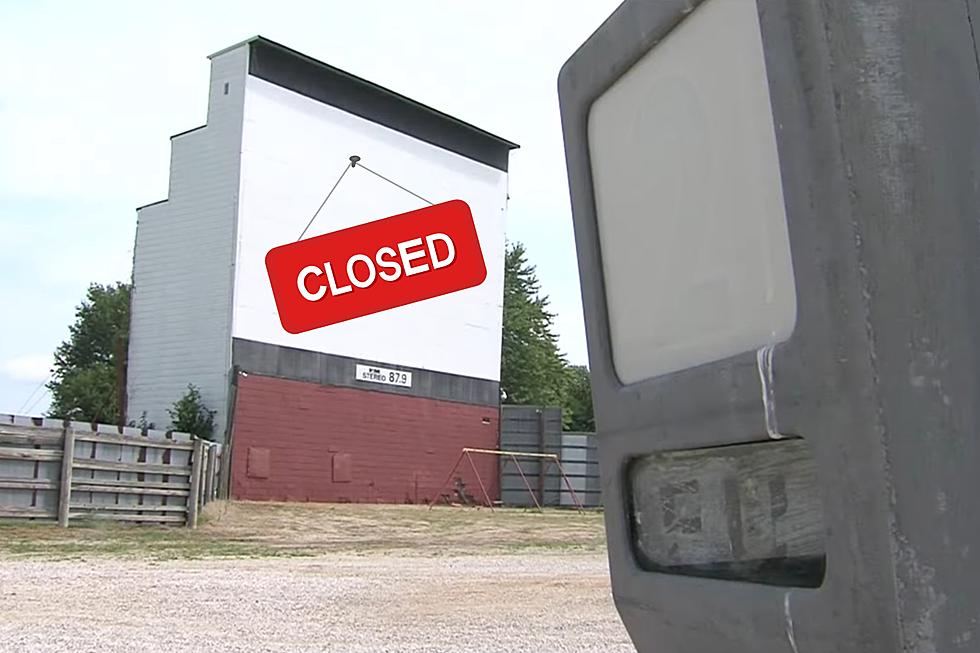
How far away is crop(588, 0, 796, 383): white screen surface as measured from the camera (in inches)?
48.8

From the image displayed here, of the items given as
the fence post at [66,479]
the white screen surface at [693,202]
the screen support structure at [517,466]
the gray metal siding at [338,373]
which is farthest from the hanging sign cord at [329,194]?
the white screen surface at [693,202]

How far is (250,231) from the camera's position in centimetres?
2448

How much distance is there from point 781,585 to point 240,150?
2441 centimetres

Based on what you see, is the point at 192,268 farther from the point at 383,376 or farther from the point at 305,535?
the point at 305,535

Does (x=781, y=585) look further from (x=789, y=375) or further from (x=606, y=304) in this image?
(x=606, y=304)

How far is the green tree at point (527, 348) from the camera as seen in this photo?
152 feet

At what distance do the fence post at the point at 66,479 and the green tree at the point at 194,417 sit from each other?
9.23 metres

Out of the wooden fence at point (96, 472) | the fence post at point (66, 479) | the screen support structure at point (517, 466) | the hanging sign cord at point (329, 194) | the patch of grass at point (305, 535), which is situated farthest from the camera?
the screen support structure at point (517, 466)

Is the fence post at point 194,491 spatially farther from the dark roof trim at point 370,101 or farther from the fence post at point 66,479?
the dark roof trim at point 370,101

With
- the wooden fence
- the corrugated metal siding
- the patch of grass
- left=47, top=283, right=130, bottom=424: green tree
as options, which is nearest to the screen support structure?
the patch of grass

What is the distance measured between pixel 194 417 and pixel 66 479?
31.4ft

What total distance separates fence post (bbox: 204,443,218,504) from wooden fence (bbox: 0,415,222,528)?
154 centimetres

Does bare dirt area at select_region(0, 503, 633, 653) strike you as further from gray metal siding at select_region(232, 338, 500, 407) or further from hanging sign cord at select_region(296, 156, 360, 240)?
hanging sign cord at select_region(296, 156, 360, 240)

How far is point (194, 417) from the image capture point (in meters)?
24.3
